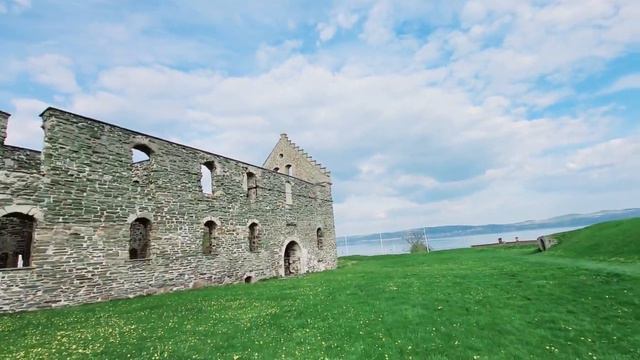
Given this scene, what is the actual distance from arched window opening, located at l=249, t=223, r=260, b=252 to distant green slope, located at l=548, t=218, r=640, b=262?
18521mm

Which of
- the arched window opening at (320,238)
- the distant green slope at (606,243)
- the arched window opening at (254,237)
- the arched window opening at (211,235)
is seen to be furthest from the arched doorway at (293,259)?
the distant green slope at (606,243)

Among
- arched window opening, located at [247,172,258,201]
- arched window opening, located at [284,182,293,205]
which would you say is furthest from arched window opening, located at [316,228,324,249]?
arched window opening, located at [247,172,258,201]

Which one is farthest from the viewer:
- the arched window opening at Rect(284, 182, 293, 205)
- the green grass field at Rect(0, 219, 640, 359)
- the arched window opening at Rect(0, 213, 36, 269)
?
the arched window opening at Rect(284, 182, 293, 205)

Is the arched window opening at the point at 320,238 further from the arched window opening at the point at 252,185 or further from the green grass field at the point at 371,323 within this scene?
the green grass field at the point at 371,323

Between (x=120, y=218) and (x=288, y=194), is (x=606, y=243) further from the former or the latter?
(x=120, y=218)

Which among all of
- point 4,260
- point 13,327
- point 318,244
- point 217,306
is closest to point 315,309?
point 217,306

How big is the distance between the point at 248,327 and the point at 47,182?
934cm

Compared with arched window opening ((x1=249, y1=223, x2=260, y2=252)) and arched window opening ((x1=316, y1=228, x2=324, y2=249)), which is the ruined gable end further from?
arched window opening ((x1=249, y1=223, x2=260, y2=252))

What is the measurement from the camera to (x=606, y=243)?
20578 mm

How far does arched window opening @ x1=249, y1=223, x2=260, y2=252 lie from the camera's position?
2378 cm

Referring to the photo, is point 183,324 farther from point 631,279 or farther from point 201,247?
point 631,279

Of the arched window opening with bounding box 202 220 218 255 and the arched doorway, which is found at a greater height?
the arched window opening with bounding box 202 220 218 255

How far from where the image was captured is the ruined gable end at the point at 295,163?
1394 inches

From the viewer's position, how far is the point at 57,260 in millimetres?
13055
